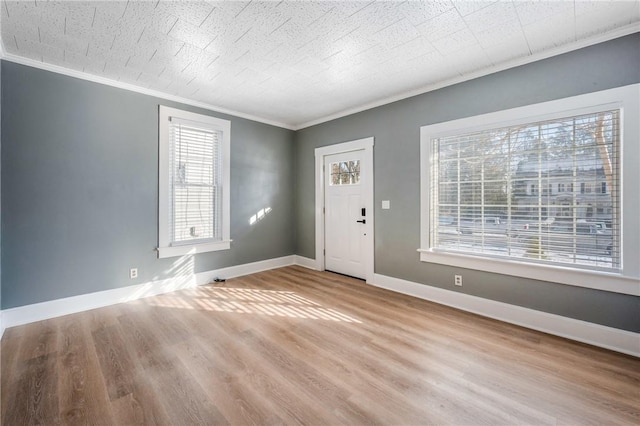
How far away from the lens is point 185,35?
2.34 meters

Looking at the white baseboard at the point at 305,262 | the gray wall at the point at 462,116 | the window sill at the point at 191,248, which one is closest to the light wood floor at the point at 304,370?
the gray wall at the point at 462,116

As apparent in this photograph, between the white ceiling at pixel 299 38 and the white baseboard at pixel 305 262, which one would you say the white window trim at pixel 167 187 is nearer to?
the white ceiling at pixel 299 38

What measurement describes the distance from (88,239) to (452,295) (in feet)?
14.0

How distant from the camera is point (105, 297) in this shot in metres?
3.21

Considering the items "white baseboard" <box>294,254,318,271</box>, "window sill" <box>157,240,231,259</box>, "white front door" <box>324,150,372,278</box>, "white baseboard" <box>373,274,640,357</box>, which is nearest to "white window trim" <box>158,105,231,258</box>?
"window sill" <box>157,240,231,259</box>

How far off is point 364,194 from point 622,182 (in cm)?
268

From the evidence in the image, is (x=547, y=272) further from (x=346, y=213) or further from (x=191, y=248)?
(x=191, y=248)

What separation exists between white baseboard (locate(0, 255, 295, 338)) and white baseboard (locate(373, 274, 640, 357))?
2825 mm

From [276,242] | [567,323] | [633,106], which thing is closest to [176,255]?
[276,242]

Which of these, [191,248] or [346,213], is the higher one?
[346,213]

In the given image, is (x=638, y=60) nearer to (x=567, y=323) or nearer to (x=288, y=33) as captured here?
(x=567, y=323)

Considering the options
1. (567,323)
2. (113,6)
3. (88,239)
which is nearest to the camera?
(113,6)

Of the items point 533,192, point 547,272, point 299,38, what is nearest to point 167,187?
point 299,38

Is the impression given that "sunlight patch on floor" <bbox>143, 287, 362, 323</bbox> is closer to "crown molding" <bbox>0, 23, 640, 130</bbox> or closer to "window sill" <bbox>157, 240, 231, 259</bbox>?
"window sill" <bbox>157, 240, 231, 259</bbox>
